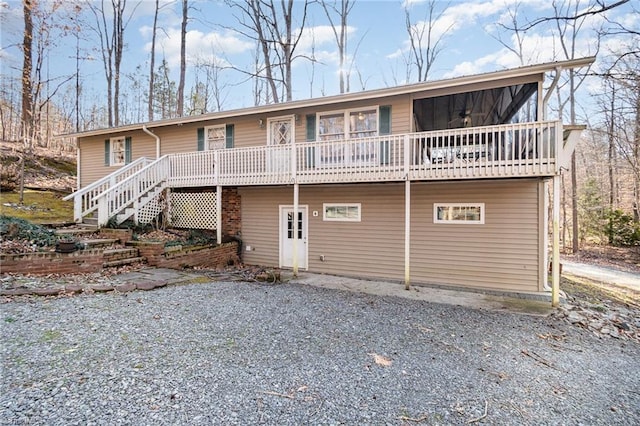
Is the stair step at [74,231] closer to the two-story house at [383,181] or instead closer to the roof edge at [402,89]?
the two-story house at [383,181]

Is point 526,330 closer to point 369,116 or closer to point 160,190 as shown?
point 369,116

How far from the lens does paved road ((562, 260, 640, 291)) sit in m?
11.2

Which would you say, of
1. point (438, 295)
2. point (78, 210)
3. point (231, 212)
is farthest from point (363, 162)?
point (78, 210)

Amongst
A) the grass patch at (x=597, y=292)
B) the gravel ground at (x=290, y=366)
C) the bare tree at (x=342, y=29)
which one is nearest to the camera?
the gravel ground at (x=290, y=366)

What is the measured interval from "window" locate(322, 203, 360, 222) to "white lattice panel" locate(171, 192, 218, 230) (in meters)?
3.83

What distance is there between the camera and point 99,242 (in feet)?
26.2

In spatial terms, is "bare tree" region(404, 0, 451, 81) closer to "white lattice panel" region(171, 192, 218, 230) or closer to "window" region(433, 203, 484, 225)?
"window" region(433, 203, 484, 225)

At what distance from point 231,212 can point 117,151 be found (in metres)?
6.37

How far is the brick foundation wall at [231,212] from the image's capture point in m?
11.0

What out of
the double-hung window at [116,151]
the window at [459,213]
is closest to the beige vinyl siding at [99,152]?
the double-hung window at [116,151]

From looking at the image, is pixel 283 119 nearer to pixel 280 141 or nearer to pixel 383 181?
pixel 280 141

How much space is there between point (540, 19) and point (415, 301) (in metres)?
5.74

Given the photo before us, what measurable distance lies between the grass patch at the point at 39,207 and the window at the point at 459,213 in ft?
35.6

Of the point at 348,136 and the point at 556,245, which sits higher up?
the point at 348,136
